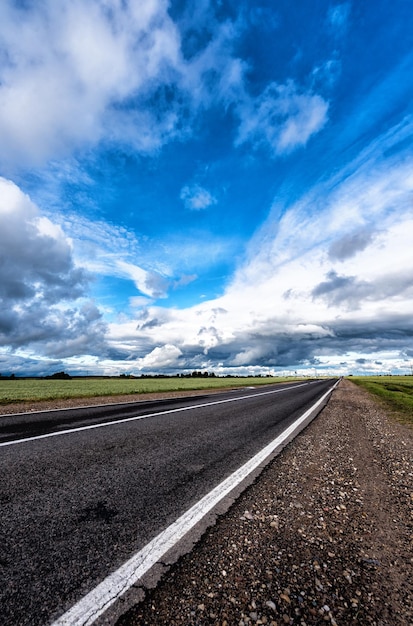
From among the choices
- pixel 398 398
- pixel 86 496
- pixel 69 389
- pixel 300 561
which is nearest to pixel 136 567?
pixel 300 561

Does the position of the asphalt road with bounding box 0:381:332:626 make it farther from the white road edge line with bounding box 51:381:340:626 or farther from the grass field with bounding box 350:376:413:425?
the grass field with bounding box 350:376:413:425

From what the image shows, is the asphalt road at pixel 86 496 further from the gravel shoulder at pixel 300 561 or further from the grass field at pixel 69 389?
the grass field at pixel 69 389

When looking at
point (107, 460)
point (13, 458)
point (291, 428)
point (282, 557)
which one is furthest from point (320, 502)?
point (291, 428)

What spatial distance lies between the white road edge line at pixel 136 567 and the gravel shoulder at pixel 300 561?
211 mm

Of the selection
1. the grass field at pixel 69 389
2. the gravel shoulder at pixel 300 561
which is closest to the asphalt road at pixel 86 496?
the gravel shoulder at pixel 300 561

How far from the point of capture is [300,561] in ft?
9.68

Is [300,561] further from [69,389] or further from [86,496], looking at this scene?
[69,389]

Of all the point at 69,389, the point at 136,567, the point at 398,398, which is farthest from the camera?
the point at 69,389

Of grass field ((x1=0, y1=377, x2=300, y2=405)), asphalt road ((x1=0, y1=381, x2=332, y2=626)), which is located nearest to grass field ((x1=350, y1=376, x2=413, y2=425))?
asphalt road ((x1=0, y1=381, x2=332, y2=626))

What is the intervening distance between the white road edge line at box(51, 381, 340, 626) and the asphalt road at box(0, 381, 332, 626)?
76 mm

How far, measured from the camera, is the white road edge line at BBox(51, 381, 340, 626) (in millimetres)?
2123

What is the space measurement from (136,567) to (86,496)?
1.72 metres

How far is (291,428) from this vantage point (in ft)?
32.8

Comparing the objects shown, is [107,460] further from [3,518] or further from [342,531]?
[342,531]
